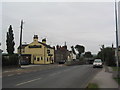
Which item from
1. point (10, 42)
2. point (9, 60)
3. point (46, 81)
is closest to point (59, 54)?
point (10, 42)

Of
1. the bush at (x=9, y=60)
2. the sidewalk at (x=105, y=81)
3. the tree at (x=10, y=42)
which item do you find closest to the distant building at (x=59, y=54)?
the tree at (x=10, y=42)

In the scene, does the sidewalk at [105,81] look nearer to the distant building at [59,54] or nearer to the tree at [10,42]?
the tree at [10,42]

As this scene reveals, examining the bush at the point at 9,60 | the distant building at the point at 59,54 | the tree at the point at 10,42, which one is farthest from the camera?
the distant building at the point at 59,54

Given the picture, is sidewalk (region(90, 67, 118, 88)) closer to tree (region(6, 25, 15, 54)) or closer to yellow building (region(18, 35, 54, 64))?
tree (region(6, 25, 15, 54))

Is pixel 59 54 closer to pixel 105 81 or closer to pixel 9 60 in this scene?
pixel 9 60

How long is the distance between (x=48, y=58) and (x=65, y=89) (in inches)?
2517

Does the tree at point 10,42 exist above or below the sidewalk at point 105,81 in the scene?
above

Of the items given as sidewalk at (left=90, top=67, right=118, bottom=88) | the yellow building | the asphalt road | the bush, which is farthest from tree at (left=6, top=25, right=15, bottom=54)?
sidewalk at (left=90, top=67, right=118, bottom=88)

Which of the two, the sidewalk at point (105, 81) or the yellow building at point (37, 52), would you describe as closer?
the sidewalk at point (105, 81)

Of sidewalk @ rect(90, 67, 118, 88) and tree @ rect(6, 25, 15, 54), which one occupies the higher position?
tree @ rect(6, 25, 15, 54)

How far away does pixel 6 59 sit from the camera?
119 ft

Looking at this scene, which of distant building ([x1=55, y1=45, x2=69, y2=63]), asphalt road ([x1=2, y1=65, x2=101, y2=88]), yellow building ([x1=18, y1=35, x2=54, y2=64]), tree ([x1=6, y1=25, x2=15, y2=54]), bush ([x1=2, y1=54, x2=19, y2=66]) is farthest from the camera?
distant building ([x1=55, y1=45, x2=69, y2=63])

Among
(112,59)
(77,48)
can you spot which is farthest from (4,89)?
(77,48)

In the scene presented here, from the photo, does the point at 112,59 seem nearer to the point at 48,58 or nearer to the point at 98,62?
the point at 98,62
